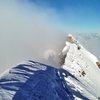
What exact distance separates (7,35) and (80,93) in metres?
21.3

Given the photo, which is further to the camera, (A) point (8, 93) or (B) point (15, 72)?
(B) point (15, 72)

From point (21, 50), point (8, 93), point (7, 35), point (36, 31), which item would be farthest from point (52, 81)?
point (36, 31)

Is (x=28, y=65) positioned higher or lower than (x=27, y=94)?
higher

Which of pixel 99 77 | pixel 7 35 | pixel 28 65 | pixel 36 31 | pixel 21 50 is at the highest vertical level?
pixel 36 31

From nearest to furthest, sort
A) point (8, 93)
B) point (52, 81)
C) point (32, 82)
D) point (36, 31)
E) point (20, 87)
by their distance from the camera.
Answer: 1. point (8, 93)
2. point (20, 87)
3. point (32, 82)
4. point (52, 81)
5. point (36, 31)

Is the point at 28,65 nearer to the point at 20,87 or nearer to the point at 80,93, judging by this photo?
the point at 80,93

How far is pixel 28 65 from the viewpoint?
58.5 ft

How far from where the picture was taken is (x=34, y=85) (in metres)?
14.1

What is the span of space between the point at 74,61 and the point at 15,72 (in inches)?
474

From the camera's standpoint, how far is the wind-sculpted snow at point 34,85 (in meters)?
12.5

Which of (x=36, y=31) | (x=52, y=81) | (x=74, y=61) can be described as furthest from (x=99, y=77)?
(x=36, y=31)

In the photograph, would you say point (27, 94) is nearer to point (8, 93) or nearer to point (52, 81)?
point (8, 93)

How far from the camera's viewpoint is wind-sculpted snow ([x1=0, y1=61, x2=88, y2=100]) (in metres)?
12.5

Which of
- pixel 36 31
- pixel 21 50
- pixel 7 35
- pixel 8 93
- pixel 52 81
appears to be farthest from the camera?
pixel 36 31
